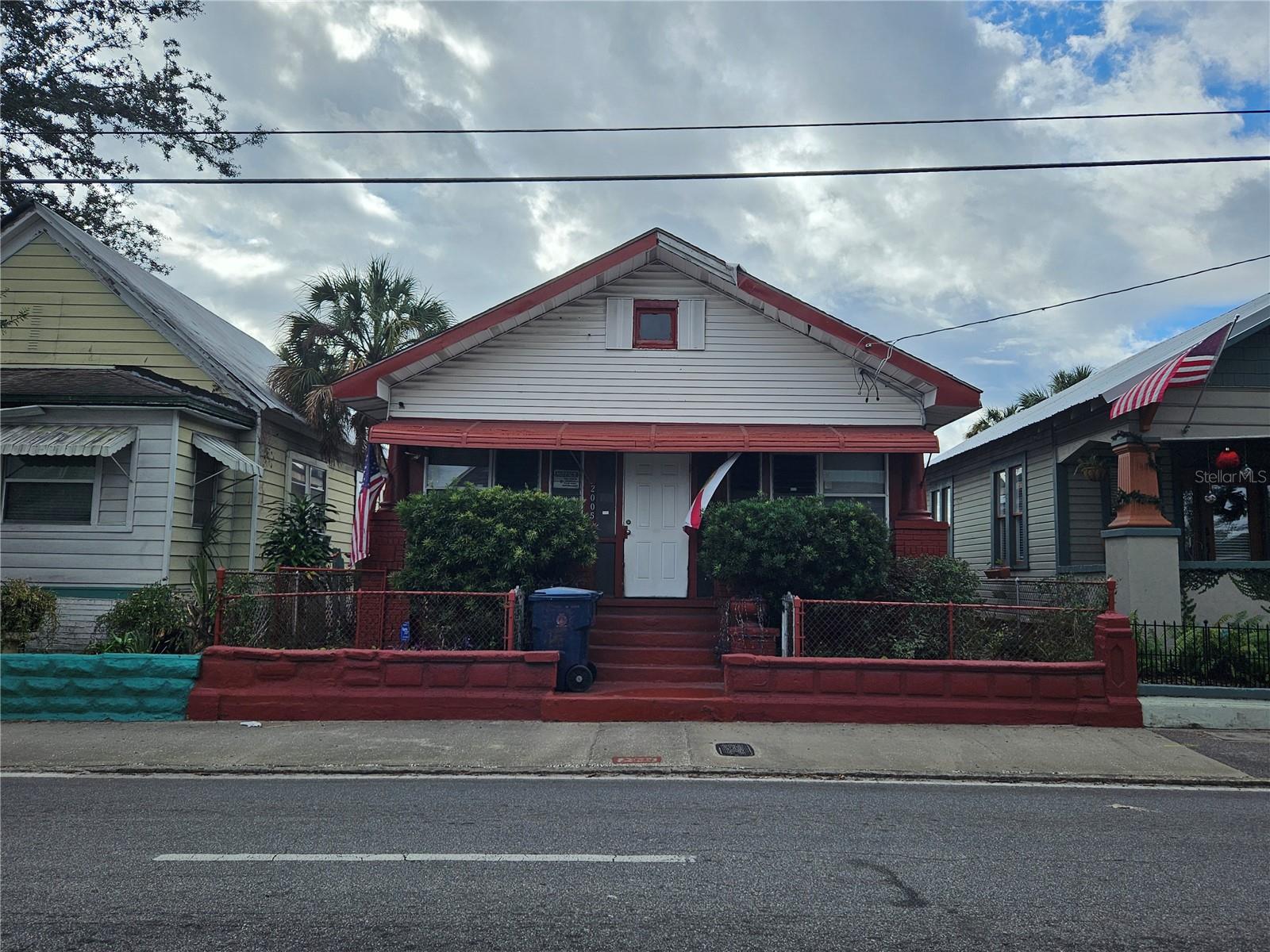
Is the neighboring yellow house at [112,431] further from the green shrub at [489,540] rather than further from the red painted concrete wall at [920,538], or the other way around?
the red painted concrete wall at [920,538]

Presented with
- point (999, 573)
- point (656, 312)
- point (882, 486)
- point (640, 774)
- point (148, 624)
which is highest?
point (656, 312)

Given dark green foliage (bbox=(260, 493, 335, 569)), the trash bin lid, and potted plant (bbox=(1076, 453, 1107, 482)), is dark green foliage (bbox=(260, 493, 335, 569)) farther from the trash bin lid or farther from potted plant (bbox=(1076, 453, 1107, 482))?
potted plant (bbox=(1076, 453, 1107, 482))

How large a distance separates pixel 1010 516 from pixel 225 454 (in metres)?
13.9

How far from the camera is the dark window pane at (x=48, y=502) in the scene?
12.9 m

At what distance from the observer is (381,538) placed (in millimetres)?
13508

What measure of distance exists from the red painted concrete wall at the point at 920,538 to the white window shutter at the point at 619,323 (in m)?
4.80

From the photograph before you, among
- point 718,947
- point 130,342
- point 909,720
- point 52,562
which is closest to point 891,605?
point 909,720

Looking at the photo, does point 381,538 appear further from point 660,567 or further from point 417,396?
point 660,567

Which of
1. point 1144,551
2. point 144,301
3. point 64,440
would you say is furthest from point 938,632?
point 144,301

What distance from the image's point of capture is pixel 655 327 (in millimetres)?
14242

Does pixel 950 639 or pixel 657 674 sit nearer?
pixel 950 639

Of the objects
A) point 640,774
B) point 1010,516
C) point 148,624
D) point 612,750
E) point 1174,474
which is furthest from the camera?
point 1010,516

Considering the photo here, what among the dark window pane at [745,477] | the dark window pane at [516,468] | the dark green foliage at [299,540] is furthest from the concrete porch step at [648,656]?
the dark green foliage at [299,540]

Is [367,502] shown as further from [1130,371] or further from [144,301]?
[1130,371]
